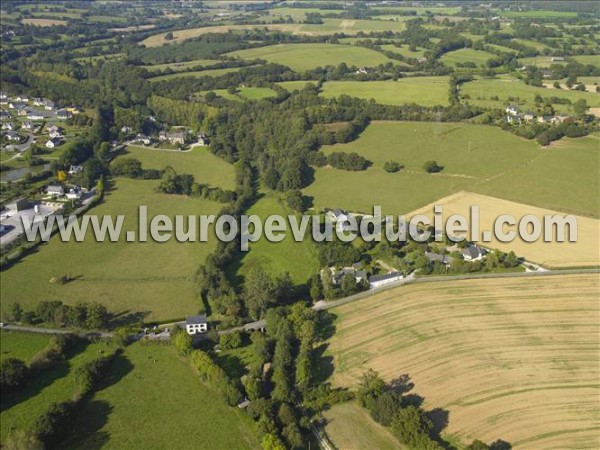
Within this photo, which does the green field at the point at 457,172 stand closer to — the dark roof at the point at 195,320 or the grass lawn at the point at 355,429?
the dark roof at the point at 195,320

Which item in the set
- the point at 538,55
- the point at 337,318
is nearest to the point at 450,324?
the point at 337,318

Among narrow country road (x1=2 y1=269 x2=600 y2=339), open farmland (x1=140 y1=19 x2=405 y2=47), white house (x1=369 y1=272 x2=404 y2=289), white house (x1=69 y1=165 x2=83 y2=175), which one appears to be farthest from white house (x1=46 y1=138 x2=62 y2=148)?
open farmland (x1=140 y1=19 x2=405 y2=47)

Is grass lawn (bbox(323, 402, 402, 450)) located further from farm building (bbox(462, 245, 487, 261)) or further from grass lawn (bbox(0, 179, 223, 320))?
farm building (bbox(462, 245, 487, 261))

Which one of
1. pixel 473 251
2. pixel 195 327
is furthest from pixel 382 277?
pixel 195 327

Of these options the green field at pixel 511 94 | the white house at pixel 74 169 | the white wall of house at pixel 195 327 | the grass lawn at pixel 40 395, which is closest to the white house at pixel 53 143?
the white house at pixel 74 169

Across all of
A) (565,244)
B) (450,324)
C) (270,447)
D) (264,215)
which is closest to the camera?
(270,447)

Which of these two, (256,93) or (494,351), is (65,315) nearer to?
(494,351)

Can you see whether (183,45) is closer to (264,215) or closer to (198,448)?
(264,215)
